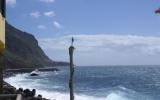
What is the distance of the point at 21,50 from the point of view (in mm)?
175875

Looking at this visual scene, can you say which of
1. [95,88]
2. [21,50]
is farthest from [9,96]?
[21,50]

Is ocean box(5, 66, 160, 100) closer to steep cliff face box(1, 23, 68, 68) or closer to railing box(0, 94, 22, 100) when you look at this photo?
railing box(0, 94, 22, 100)

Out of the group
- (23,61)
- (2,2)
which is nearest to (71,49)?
(2,2)

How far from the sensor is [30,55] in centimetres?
18012

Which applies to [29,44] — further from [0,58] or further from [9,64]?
[0,58]

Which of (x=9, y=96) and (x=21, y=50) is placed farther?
(x=21, y=50)

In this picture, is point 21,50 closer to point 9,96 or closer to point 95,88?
point 95,88

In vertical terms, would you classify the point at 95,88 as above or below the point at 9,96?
above

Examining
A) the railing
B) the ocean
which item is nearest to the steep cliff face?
the ocean

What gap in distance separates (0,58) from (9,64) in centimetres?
13704

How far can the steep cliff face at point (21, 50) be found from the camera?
151 m

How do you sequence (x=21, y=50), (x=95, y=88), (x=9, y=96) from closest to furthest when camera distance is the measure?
(x=9, y=96), (x=95, y=88), (x=21, y=50)

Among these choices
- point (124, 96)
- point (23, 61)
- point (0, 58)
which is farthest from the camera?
point (23, 61)

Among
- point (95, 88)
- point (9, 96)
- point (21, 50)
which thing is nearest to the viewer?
point (9, 96)
